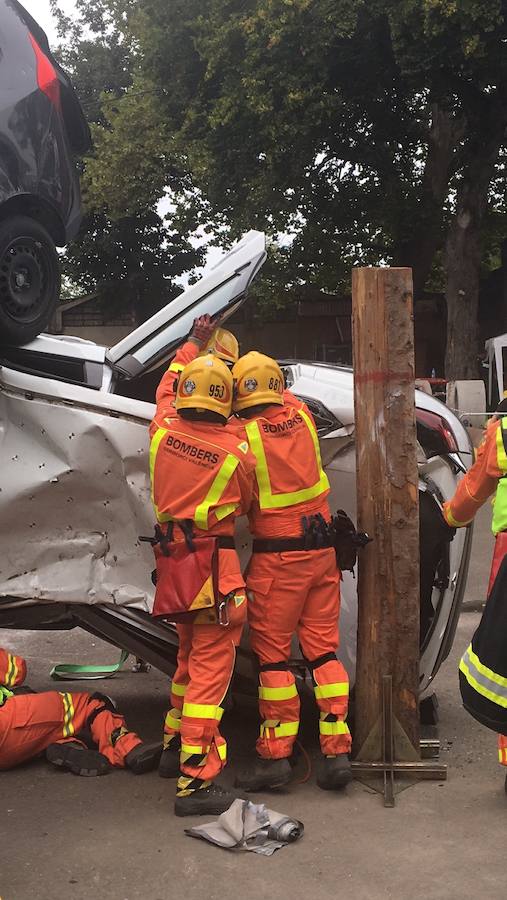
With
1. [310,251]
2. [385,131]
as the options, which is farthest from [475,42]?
[310,251]

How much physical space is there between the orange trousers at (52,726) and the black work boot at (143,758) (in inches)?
1.6

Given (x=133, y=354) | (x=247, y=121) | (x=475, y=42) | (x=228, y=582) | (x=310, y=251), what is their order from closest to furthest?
1. (x=228, y=582)
2. (x=133, y=354)
3. (x=475, y=42)
4. (x=247, y=121)
5. (x=310, y=251)

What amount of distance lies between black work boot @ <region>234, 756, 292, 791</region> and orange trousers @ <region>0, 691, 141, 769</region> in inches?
22.9

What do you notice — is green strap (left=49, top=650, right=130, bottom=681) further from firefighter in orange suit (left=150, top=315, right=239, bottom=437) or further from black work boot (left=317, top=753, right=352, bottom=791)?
firefighter in orange suit (left=150, top=315, right=239, bottom=437)

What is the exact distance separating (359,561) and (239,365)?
1.00 metres

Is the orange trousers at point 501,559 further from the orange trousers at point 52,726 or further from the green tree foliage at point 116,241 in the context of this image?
the green tree foliage at point 116,241

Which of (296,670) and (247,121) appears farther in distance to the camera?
(247,121)

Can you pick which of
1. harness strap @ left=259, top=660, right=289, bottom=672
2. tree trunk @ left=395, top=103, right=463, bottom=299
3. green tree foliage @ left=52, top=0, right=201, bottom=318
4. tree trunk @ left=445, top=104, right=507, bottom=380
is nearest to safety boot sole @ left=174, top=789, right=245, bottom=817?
harness strap @ left=259, top=660, right=289, bottom=672

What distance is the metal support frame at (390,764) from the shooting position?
4.12m

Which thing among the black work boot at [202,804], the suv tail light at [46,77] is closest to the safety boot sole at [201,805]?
the black work boot at [202,804]

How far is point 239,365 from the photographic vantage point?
4180mm

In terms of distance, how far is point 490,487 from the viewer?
398 centimetres

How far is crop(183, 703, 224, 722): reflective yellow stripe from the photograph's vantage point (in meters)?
3.86

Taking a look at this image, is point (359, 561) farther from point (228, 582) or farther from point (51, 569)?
point (51, 569)
